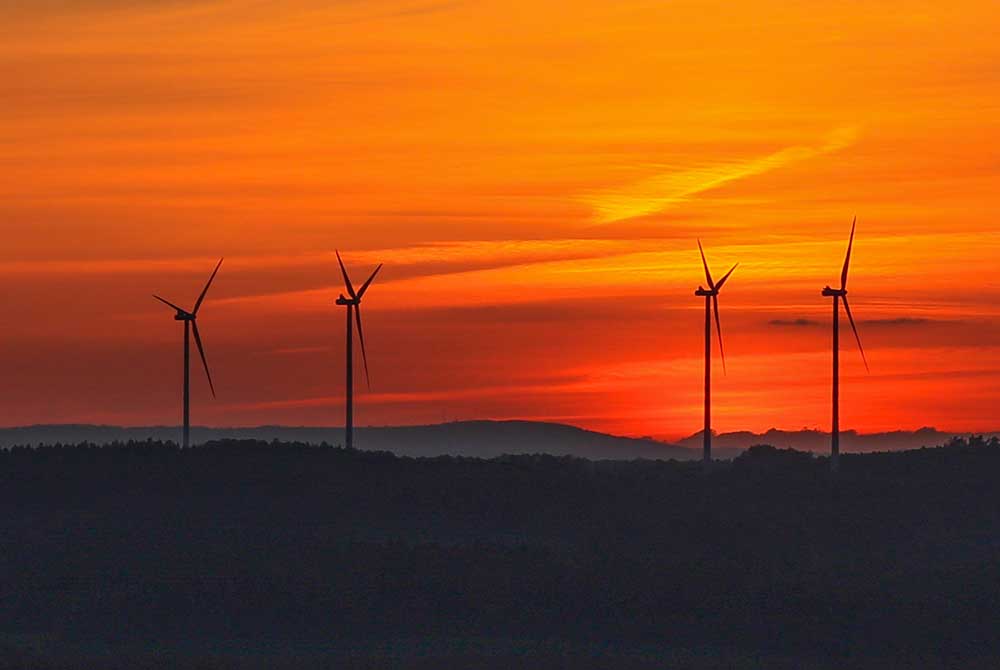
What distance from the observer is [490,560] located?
410 feet

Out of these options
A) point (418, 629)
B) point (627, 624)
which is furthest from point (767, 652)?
point (418, 629)

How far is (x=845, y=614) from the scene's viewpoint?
11981 centimetres

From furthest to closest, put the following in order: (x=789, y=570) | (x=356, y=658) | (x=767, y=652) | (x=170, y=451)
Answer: (x=170, y=451)
(x=789, y=570)
(x=767, y=652)
(x=356, y=658)

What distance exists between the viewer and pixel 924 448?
511 feet

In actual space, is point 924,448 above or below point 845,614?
above

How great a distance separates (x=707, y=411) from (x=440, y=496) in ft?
58.3

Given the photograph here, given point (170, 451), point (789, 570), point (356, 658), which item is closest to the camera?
point (356, 658)

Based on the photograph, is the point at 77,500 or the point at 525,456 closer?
the point at 77,500

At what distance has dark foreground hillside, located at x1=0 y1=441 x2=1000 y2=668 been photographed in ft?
370

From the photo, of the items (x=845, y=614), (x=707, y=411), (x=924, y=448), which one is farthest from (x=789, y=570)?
(x=924, y=448)

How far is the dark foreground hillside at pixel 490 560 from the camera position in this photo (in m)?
113

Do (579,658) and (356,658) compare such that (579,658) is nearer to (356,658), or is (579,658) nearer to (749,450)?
(356,658)

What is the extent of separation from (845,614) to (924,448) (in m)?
37.7

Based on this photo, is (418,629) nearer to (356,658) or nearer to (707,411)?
(356,658)
